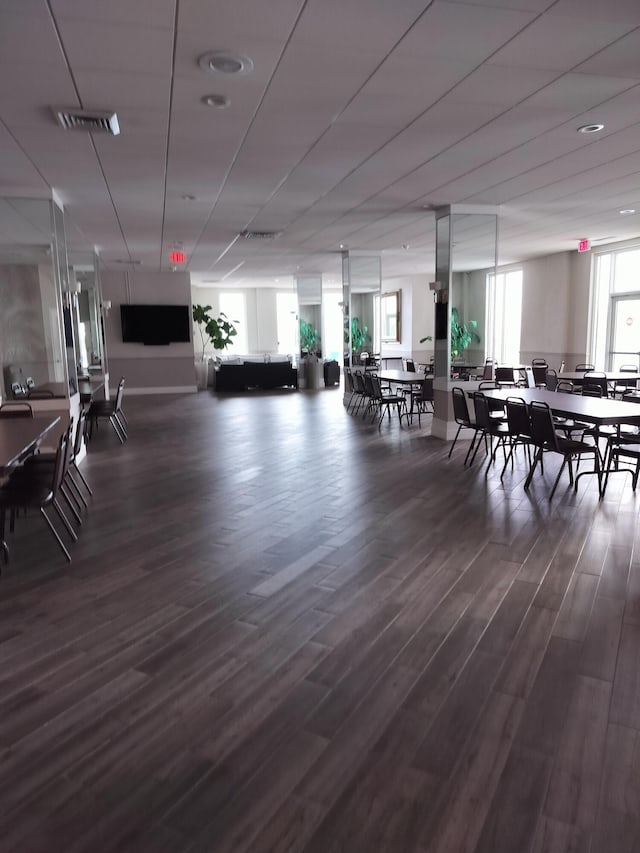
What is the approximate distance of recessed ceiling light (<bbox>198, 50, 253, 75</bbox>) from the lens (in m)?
3.08

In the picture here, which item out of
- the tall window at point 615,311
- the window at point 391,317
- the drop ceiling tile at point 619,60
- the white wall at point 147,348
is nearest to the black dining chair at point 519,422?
the drop ceiling tile at point 619,60

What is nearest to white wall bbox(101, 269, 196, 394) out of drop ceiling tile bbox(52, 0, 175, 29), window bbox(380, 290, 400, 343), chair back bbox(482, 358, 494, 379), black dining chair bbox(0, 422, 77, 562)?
window bbox(380, 290, 400, 343)

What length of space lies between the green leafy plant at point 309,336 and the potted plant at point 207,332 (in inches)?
111

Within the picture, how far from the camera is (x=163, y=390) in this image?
14.6 meters

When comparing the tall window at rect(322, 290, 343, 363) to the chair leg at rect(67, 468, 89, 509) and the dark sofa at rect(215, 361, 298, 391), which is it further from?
the chair leg at rect(67, 468, 89, 509)

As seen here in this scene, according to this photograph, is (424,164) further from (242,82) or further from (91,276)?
(91,276)

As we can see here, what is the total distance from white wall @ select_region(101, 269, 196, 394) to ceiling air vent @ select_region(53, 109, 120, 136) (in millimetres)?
10220

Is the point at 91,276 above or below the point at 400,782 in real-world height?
above

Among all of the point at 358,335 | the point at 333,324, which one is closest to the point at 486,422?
the point at 358,335

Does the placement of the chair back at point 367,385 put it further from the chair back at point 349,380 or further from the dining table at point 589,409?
the dining table at point 589,409

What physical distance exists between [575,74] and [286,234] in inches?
238

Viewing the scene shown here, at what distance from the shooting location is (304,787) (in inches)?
73.0

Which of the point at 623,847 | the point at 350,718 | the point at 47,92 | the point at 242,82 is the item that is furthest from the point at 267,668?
the point at 47,92

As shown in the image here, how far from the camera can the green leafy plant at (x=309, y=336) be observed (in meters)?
15.4
